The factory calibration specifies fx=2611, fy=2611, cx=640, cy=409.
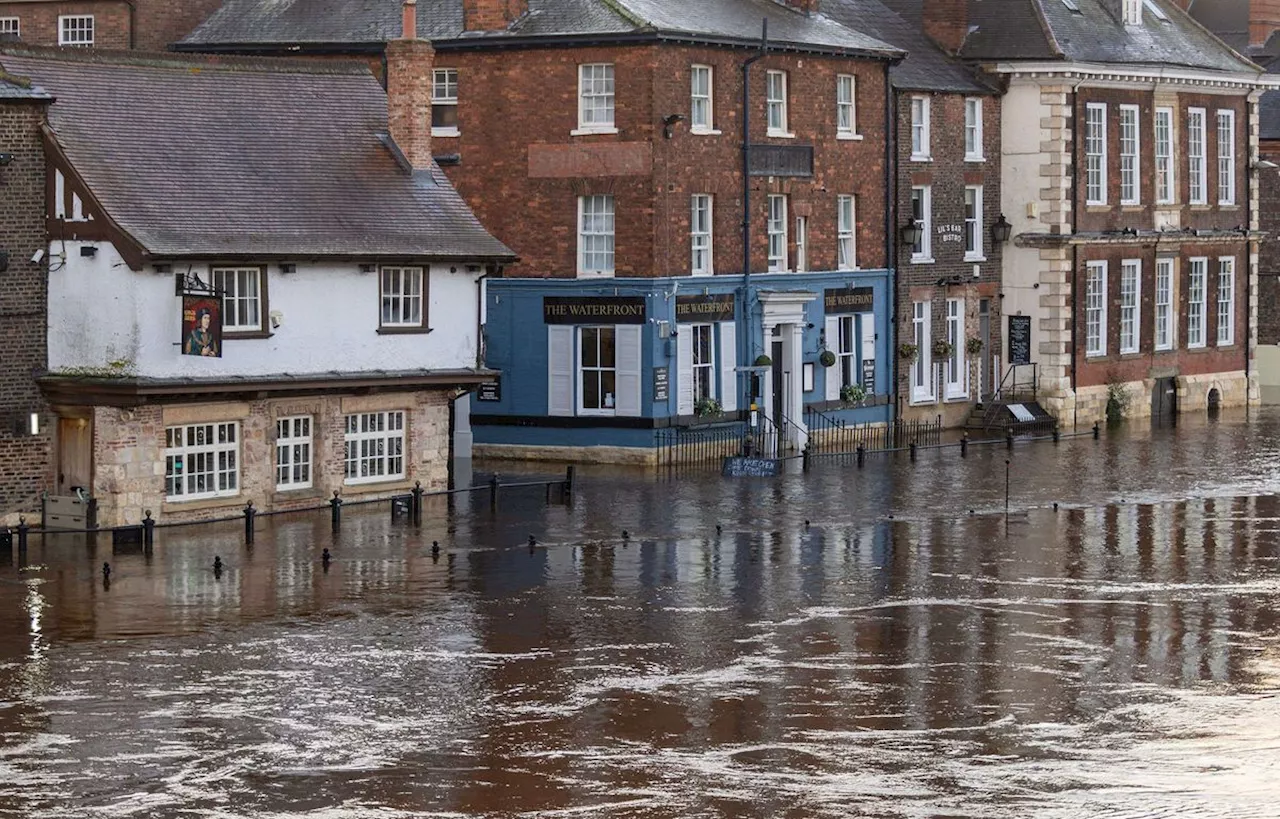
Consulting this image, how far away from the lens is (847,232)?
201 ft

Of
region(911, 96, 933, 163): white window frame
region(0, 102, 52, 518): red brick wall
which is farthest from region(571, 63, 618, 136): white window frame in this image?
region(0, 102, 52, 518): red brick wall

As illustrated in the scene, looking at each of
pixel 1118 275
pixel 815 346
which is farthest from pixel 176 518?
pixel 1118 275

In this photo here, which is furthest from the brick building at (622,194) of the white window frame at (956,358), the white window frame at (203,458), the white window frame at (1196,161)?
the white window frame at (1196,161)

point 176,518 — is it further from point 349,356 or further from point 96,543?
point 349,356

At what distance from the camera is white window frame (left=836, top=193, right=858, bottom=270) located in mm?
60969

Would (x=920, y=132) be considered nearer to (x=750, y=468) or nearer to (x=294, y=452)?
(x=750, y=468)

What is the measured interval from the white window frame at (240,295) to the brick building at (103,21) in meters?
17.4

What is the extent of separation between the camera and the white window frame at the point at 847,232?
200 ft

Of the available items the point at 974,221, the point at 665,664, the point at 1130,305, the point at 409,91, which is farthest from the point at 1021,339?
the point at 665,664

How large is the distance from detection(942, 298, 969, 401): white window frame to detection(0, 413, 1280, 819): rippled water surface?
55.1 feet

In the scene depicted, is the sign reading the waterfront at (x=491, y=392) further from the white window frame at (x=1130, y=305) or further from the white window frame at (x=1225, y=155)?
the white window frame at (x=1225, y=155)

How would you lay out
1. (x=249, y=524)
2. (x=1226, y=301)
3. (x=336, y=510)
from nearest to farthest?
1. (x=249, y=524)
2. (x=336, y=510)
3. (x=1226, y=301)

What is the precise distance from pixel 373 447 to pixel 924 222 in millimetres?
21758

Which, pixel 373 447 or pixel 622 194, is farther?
pixel 622 194
